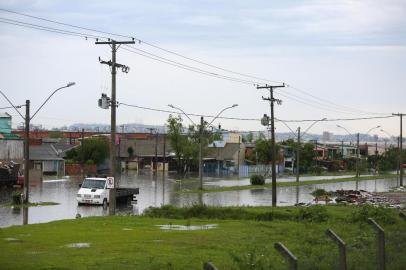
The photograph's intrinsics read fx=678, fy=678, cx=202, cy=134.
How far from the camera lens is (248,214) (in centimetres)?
3234

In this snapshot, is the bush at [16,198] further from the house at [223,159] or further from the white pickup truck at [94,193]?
the house at [223,159]

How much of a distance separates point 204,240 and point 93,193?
2265 centimetres

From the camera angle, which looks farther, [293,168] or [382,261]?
[293,168]

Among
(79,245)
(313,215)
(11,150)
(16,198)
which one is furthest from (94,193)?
(11,150)

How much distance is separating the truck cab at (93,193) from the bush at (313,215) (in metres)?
16.3

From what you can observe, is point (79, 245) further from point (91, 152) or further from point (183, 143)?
point (183, 143)

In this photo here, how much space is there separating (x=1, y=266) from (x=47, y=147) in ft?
280

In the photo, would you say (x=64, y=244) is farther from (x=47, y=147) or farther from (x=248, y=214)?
(x=47, y=147)

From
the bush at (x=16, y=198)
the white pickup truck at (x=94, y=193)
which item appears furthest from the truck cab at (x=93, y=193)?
the bush at (x=16, y=198)

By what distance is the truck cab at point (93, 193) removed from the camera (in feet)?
142

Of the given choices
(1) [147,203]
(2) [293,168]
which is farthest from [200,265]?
(2) [293,168]

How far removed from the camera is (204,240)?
71.1ft

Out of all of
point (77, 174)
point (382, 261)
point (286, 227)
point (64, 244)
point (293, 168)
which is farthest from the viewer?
point (293, 168)

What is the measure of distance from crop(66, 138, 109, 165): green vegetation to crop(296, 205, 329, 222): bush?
75859mm
